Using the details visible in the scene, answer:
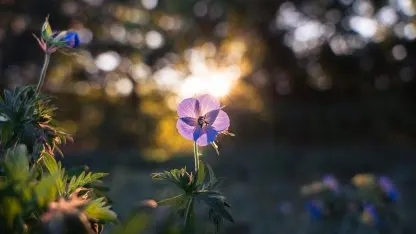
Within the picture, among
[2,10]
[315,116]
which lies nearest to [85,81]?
[2,10]

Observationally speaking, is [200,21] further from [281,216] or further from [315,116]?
[281,216]

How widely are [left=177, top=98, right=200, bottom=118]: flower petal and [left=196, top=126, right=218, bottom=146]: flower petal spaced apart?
0.17 feet

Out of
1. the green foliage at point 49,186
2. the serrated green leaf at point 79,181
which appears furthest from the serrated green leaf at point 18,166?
the serrated green leaf at point 79,181

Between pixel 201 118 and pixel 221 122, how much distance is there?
0.17 feet

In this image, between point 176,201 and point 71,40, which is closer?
point 176,201

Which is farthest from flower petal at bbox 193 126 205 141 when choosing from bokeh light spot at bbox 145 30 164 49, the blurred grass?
bokeh light spot at bbox 145 30 164 49

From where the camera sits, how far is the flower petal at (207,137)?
176 cm

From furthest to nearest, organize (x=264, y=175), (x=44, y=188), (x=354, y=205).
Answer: (x=264, y=175), (x=354, y=205), (x=44, y=188)

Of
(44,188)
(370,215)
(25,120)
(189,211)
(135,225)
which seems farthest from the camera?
(370,215)

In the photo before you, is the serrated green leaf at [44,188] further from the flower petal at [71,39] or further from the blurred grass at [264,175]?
the blurred grass at [264,175]

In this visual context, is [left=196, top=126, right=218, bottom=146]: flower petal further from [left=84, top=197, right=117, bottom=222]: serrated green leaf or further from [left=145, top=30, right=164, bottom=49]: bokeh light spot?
[left=145, top=30, right=164, bottom=49]: bokeh light spot

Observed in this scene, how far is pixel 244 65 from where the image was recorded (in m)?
17.4

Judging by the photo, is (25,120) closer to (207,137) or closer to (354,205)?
(207,137)

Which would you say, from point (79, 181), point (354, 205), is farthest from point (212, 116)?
point (354, 205)
